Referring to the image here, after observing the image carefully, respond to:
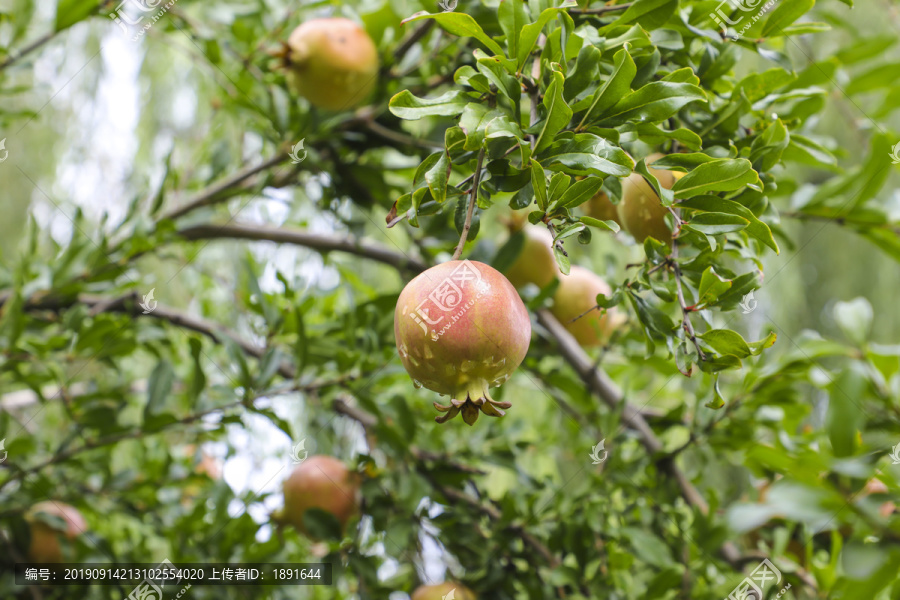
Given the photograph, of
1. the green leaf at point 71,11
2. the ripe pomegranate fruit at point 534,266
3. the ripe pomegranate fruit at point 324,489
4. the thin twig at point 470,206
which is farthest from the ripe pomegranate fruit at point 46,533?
the thin twig at point 470,206

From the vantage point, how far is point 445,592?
3.34 feet

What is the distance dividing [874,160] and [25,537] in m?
1.60

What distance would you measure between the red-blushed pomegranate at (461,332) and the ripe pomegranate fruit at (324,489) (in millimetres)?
661

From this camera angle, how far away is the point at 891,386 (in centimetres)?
94

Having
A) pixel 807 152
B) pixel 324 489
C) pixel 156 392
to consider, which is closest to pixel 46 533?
pixel 156 392

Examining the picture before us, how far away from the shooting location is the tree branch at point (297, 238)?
4.11 ft

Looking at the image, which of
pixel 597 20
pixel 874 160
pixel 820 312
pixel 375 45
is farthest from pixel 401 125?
pixel 820 312

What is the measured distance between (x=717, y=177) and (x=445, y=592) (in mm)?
747

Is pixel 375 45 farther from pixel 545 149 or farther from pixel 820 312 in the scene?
pixel 820 312

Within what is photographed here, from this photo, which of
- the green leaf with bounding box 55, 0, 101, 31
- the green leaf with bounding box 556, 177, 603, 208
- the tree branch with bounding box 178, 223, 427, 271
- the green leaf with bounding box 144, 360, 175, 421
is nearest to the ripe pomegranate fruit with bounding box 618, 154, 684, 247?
the green leaf with bounding box 556, 177, 603, 208

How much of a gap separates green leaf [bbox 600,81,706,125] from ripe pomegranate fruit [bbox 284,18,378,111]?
642mm

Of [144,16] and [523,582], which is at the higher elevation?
[144,16]

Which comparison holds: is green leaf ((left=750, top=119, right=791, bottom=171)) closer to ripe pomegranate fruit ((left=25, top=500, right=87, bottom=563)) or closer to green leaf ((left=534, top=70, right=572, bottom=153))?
green leaf ((left=534, top=70, right=572, bottom=153))

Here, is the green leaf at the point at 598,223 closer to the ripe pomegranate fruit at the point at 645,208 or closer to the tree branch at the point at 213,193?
the ripe pomegranate fruit at the point at 645,208
